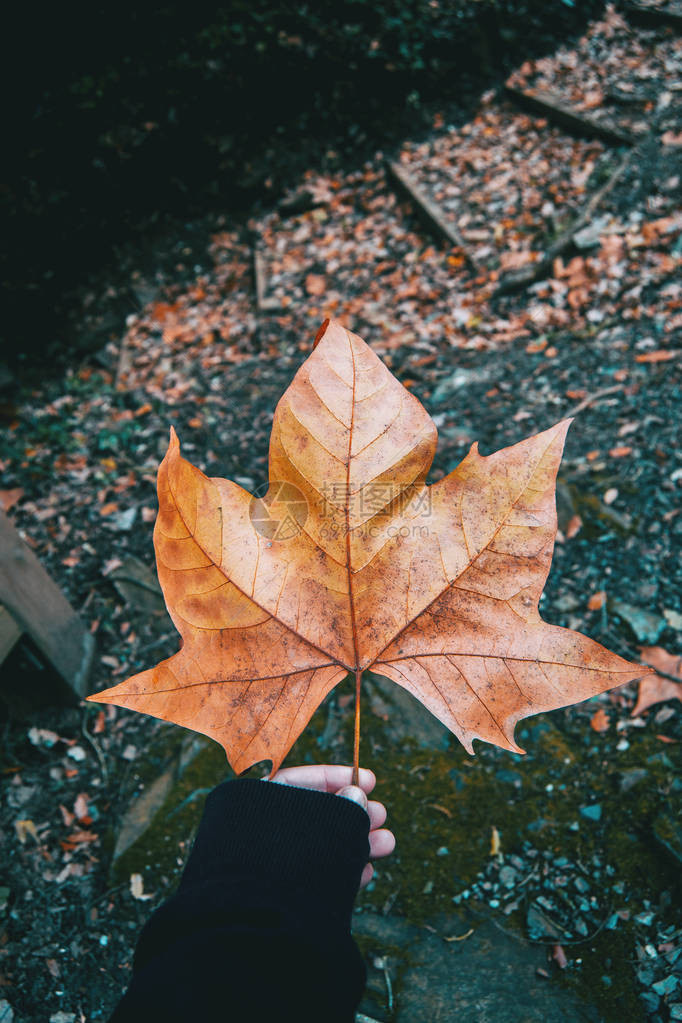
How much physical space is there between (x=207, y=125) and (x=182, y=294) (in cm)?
169

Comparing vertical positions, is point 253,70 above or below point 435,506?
above

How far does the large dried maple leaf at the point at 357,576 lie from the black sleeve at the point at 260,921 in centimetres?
24

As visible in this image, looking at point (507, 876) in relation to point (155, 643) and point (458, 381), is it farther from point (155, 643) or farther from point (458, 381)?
point (458, 381)

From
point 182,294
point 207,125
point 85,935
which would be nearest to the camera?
point 85,935

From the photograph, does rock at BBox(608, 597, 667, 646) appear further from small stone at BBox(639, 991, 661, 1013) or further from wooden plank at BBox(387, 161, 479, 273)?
wooden plank at BBox(387, 161, 479, 273)

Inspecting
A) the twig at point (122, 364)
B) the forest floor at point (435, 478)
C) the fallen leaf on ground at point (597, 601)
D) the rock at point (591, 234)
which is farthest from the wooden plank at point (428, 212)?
the fallen leaf on ground at point (597, 601)

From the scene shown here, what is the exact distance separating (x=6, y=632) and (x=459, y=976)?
1.74 metres

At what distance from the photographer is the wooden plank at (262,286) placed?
444cm

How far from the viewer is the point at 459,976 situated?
1.55 m

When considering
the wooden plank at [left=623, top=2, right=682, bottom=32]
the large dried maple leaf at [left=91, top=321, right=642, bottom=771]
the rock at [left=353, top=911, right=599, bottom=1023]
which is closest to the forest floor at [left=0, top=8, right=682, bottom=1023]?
the rock at [left=353, top=911, right=599, bottom=1023]

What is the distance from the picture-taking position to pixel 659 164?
4109 millimetres

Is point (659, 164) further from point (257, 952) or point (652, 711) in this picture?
point (257, 952)

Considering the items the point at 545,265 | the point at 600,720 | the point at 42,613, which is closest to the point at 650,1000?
the point at 600,720

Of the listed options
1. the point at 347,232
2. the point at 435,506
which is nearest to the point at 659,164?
the point at 347,232
